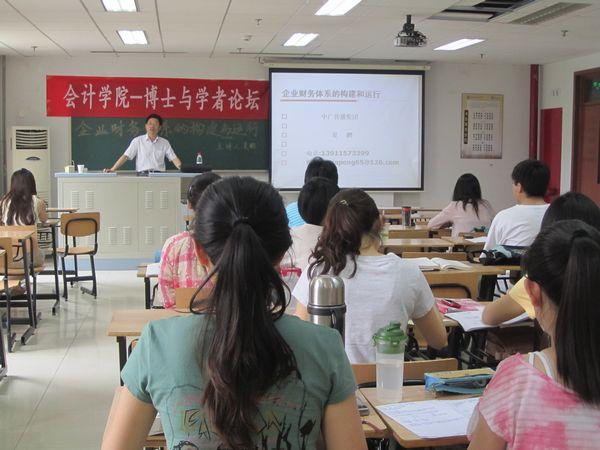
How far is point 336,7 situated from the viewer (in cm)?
718

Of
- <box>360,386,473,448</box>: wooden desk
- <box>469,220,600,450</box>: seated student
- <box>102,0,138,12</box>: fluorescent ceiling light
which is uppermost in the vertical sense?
<box>102,0,138,12</box>: fluorescent ceiling light

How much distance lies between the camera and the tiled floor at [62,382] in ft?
12.6

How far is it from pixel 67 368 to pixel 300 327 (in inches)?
162

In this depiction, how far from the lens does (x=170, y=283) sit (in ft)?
12.1

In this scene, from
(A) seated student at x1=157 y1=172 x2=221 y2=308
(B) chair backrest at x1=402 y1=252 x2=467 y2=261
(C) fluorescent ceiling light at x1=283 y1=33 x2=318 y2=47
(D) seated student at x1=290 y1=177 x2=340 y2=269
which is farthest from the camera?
(C) fluorescent ceiling light at x1=283 y1=33 x2=318 y2=47

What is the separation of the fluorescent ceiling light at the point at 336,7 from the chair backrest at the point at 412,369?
5155mm

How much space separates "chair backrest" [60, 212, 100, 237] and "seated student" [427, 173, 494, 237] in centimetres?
327

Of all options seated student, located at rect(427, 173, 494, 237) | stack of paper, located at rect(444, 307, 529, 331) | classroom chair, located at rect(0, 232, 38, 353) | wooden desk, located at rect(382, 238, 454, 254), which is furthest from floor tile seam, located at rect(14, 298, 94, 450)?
seated student, located at rect(427, 173, 494, 237)

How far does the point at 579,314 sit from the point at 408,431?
2.11 feet

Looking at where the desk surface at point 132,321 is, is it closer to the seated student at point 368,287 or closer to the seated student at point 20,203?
the seated student at point 368,287

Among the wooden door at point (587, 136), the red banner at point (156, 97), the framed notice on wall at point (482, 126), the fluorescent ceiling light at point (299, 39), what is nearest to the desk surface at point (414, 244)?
the fluorescent ceiling light at point (299, 39)

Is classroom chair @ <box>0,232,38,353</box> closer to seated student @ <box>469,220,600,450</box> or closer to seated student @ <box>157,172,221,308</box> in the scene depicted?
seated student @ <box>157,172,221,308</box>

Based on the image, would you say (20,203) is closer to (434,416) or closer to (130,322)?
(130,322)

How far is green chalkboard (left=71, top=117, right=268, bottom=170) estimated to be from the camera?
10328 millimetres
